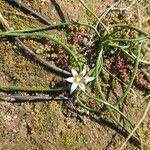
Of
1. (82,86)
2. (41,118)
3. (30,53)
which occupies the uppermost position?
(82,86)

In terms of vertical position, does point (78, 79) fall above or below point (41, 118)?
above

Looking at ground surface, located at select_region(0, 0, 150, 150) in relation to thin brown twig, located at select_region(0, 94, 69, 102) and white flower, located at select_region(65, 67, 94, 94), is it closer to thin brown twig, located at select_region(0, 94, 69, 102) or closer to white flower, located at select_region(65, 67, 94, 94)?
thin brown twig, located at select_region(0, 94, 69, 102)

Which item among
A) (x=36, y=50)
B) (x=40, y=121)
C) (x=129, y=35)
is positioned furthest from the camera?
(x=129, y=35)

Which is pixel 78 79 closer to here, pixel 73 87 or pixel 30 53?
pixel 73 87

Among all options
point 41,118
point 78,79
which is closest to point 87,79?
point 78,79

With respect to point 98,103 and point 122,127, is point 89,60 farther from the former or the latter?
point 122,127

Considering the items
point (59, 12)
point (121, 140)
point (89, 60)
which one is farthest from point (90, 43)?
point (121, 140)
